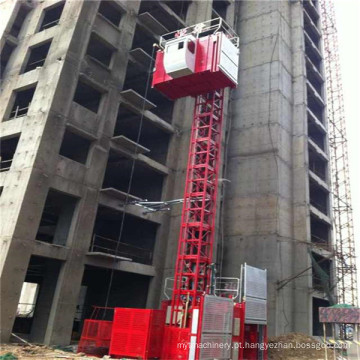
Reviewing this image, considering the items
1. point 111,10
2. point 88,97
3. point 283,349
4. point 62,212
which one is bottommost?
point 283,349

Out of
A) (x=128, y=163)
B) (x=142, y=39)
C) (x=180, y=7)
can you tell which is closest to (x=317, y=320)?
(x=128, y=163)

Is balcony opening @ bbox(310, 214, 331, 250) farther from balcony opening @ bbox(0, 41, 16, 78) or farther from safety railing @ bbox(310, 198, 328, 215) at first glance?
balcony opening @ bbox(0, 41, 16, 78)

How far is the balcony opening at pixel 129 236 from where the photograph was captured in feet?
100

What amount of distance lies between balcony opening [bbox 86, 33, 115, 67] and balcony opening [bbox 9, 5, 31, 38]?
6.49 m

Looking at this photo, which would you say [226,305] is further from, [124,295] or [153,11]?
[153,11]

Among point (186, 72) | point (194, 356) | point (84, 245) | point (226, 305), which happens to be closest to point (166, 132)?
point (186, 72)

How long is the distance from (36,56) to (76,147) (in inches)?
324

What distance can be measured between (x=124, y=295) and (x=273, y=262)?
1227cm

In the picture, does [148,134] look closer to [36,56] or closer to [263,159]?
[263,159]

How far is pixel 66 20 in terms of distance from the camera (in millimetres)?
27172

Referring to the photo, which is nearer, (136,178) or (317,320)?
(136,178)

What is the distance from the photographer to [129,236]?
32.6 meters

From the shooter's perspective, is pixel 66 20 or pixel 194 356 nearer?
pixel 194 356

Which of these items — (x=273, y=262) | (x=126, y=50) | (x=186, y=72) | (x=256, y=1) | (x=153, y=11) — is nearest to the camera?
(x=186, y=72)
